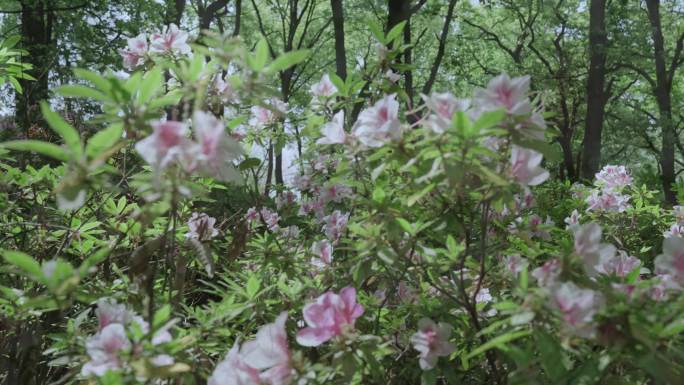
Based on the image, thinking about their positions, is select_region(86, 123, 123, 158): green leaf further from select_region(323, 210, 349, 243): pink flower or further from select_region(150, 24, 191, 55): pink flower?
select_region(323, 210, 349, 243): pink flower

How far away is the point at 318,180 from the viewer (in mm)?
3195

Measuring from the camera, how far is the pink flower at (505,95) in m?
1.26

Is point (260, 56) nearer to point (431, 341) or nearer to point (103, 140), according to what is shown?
point (103, 140)

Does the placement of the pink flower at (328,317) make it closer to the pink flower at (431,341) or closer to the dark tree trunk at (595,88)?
the pink flower at (431,341)

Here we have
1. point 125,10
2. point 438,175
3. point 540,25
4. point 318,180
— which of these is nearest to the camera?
point 438,175

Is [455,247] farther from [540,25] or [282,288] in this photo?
[540,25]

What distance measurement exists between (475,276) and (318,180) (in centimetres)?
157

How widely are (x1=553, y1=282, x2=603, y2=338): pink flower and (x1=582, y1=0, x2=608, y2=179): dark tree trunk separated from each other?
10.6 meters

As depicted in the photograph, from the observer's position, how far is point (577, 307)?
1.07m

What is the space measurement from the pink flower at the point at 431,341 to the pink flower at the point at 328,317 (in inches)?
10.8

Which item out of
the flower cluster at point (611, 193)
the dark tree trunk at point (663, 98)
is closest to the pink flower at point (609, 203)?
the flower cluster at point (611, 193)

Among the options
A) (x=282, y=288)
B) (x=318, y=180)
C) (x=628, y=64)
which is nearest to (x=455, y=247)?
(x=282, y=288)

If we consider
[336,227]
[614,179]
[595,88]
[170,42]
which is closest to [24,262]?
[170,42]

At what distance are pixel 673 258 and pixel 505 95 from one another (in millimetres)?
523
